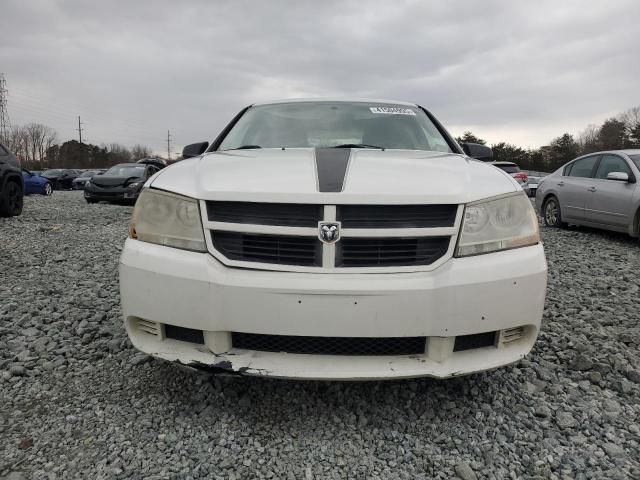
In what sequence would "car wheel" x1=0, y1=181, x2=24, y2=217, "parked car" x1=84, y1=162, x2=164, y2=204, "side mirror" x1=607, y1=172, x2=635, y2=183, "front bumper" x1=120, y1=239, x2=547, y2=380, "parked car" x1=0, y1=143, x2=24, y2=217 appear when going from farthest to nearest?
1. "parked car" x1=84, y1=162, x2=164, y2=204
2. "car wheel" x1=0, y1=181, x2=24, y2=217
3. "parked car" x1=0, y1=143, x2=24, y2=217
4. "side mirror" x1=607, y1=172, x2=635, y2=183
5. "front bumper" x1=120, y1=239, x2=547, y2=380

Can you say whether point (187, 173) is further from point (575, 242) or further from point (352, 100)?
point (575, 242)

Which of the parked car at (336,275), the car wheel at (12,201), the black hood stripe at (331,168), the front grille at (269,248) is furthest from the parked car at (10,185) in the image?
the front grille at (269,248)

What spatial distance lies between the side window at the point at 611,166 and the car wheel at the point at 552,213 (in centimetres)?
103

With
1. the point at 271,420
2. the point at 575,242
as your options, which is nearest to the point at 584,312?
the point at 271,420

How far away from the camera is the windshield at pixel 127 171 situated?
1449cm

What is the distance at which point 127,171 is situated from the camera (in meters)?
14.8

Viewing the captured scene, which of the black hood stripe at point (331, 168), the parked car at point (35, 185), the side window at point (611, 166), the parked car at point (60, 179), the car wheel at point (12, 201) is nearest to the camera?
the black hood stripe at point (331, 168)

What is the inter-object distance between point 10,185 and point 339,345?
30.0ft

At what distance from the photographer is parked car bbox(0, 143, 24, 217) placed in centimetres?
842

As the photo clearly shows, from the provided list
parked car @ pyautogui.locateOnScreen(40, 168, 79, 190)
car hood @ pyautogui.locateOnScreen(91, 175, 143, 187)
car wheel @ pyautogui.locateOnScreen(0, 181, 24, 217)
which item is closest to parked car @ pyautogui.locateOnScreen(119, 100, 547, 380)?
car wheel @ pyautogui.locateOnScreen(0, 181, 24, 217)

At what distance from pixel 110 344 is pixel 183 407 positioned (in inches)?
37.3

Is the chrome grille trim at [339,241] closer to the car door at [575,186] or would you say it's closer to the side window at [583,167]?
the car door at [575,186]

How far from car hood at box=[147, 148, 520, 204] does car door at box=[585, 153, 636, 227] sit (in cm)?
559

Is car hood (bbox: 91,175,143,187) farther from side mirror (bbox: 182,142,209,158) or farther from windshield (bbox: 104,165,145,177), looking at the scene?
side mirror (bbox: 182,142,209,158)
